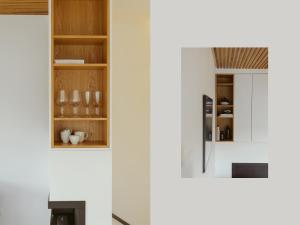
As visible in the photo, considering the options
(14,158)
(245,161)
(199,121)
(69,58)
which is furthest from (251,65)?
(14,158)

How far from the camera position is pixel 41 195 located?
12.6 ft

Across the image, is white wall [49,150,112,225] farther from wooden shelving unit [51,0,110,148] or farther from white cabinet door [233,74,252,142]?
white cabinet door [233,74,252,142]

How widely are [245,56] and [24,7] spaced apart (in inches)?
87.4

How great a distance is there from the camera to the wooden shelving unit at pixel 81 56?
107 inches

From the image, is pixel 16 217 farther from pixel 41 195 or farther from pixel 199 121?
pixel 199 121

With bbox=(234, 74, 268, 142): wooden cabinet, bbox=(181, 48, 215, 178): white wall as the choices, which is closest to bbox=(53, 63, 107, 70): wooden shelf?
bbox=(181, 48, 215, 178): white wall

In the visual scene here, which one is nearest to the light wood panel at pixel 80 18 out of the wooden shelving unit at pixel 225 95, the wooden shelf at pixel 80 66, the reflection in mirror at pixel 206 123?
the wooden shelf at pixel 80 66

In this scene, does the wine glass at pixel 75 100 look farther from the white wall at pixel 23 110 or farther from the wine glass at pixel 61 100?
the white wall at pixel 23 110

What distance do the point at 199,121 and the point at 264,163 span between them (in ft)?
1.94

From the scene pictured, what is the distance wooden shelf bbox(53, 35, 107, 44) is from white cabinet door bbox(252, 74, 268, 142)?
1.11m

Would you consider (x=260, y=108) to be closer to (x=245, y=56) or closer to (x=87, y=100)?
(x=245, y=56)

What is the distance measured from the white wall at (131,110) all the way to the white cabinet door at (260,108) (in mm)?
2012

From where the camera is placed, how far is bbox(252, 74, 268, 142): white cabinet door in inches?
63.9

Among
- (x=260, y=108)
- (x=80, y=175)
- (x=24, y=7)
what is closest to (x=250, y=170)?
(x=260, y=108)
